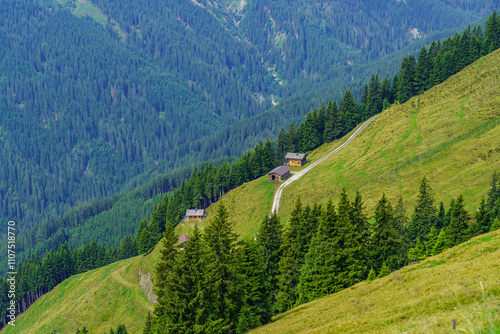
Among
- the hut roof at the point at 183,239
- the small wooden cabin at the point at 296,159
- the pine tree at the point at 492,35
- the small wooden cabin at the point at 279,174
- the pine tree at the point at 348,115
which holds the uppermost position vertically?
the pine tree at the point at 492,35

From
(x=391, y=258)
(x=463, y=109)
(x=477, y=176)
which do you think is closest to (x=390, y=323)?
(x=391, y=258)

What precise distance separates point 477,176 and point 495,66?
157ft

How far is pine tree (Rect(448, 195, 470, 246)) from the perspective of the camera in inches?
→ 2159

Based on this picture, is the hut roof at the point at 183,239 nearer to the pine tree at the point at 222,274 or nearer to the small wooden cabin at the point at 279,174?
the small wooden cabin at the point at 279,174

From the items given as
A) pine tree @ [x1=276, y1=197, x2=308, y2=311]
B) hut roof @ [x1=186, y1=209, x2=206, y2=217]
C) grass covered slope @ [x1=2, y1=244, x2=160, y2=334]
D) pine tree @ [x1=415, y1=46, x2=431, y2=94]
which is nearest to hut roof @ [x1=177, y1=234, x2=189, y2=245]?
grass covered slope @ [x1=2, y1=244, x2=160, y2=334]

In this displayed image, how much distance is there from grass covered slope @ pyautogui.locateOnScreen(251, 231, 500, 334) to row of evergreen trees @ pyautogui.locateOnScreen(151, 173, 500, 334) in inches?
154

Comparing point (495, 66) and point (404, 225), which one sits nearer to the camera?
point (404, 225)

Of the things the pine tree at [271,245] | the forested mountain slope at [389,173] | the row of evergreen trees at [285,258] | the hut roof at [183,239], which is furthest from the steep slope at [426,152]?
the pine tree at [271,245]

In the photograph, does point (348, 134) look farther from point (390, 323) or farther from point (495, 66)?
point (390, 323)

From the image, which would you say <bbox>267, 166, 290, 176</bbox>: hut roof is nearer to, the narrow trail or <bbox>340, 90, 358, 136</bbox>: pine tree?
the narrow trail

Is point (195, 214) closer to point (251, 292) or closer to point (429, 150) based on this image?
point (429, 150)

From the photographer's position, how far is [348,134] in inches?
5094

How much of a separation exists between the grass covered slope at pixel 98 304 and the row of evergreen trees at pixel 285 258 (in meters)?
53.5

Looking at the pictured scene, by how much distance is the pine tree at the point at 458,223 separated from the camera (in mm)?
54844
